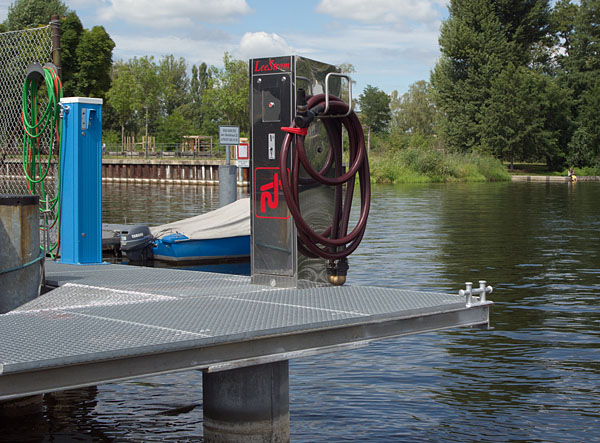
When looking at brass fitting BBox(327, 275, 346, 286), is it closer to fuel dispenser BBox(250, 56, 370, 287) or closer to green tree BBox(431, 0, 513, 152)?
fuel dispenser BBox(250, 56, 370, 287)

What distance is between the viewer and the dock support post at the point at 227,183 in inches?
841

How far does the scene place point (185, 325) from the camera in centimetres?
602

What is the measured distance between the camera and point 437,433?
750 cm

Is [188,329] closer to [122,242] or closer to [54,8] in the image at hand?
[122,242]

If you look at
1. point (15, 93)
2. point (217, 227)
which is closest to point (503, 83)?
point (217, 227)

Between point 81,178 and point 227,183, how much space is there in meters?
10.9

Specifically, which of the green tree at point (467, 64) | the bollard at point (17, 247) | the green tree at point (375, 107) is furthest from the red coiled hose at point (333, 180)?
the green tree at point (375, 107)

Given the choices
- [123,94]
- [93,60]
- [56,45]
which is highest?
[93,60]

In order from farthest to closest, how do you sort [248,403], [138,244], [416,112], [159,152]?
[416,112] < [159,152] < [138,244] < [248,403]

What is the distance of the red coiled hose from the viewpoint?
7.85 m

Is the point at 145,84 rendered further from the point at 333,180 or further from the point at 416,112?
the point at 333,180

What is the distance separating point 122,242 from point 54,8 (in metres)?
79.2

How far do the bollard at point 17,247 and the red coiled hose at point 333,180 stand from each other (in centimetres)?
240

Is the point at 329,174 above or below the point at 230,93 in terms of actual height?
below
